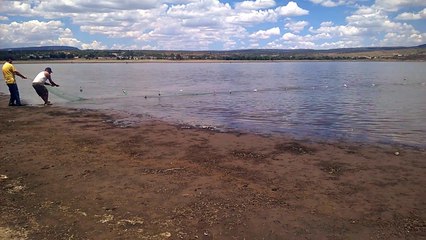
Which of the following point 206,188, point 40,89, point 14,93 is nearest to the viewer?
point 206,188

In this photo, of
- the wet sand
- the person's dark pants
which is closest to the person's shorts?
the person's dark pants

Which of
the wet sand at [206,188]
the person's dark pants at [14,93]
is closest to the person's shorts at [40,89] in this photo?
the person's dark pants at [14,93]

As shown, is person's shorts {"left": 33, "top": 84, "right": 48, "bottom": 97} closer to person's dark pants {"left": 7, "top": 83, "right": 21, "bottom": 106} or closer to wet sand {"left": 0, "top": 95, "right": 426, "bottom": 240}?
person's dark pants {"left": 7, "top": 83, "right": 21, "bottom": 106}

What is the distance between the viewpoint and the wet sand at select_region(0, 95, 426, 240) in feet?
19.7

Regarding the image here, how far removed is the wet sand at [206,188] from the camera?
6016 millimetres

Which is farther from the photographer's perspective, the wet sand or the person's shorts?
the person's shorts

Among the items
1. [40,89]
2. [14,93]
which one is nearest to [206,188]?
[40,89]

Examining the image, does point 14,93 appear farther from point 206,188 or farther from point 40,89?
point 206,188

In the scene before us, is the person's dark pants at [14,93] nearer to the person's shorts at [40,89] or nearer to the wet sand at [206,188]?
the person's shorts at [40,89]

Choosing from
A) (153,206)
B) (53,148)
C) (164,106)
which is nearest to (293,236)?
(153,206)

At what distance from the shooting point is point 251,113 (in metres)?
19.5

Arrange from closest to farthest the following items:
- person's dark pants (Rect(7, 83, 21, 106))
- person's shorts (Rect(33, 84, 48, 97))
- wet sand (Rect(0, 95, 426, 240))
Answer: wet sand (Rect(0, 95, 426, 240))
person's dark pants (Rect(7, 83, 21, 106))
person's shorts (Rect(33, 84, 48, 97))

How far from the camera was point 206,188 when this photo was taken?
7.77 metres

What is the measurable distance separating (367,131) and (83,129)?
11046mm
